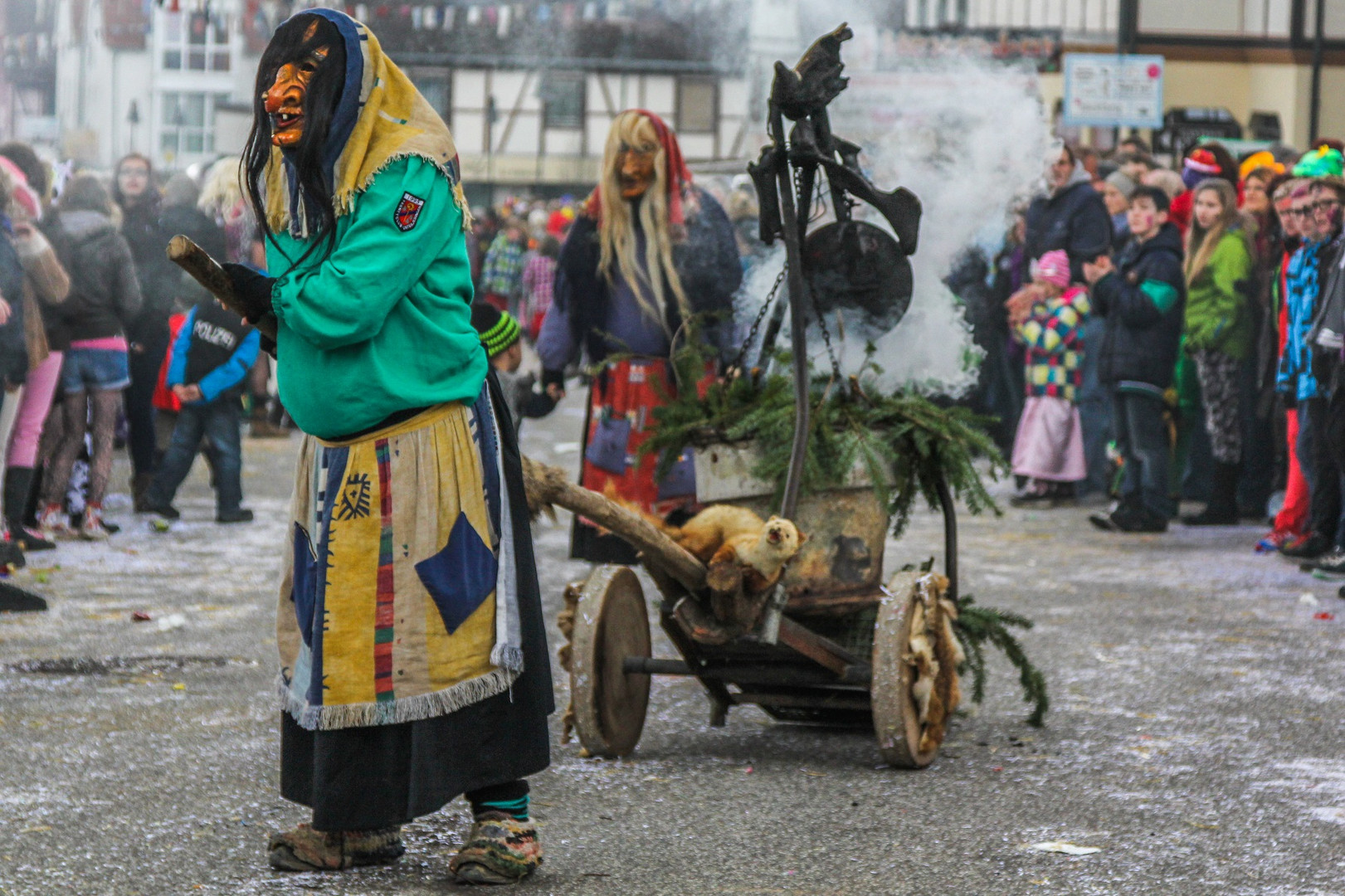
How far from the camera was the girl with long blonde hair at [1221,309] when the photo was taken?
1055cm

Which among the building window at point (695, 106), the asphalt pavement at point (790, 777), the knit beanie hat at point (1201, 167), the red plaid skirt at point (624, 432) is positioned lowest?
the asphalt pavement at point (790, 777)

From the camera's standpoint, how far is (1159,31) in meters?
22.3

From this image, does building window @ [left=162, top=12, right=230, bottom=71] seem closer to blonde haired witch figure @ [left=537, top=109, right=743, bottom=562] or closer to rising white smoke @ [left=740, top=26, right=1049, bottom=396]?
rising white smoke @ [left=740, top=26, right=1049, bottom=396]

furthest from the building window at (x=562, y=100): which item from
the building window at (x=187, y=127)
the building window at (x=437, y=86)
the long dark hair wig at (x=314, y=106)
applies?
the long dark hair wig at (x=314, y=106)

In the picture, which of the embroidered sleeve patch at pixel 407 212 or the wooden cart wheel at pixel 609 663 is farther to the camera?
the wooden cart wheel at pixel 609 663

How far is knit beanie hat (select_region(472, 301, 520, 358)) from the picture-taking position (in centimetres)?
777

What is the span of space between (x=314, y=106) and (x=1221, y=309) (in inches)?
309

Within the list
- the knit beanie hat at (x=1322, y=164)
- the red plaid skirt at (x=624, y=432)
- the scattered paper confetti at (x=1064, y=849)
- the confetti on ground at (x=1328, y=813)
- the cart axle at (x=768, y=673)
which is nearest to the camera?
the scattered paper confetti at (x=1064, y=849)

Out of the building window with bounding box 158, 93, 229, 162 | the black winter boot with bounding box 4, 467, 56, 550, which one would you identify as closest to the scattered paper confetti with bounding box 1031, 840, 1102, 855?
the black winter boot with bounding box 4, 467, 56, 550

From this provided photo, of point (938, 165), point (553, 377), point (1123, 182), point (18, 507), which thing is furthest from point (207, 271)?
point (1123, 182)

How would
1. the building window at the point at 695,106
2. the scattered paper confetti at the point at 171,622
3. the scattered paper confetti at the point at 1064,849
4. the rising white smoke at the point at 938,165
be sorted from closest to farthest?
the scattered paper confetti at the point at 1064,849 → the rising white smoke at the point at 938,165 → the scattered paper confetti at the point at 171,622 → the building window at the point at 695,106

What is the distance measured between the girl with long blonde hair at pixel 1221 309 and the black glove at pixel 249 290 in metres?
7.89

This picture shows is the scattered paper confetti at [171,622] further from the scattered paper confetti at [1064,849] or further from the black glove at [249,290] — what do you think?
the scattered paper confetti at [1064,849]

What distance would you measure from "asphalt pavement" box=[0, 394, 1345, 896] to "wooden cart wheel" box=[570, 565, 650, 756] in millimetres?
98
